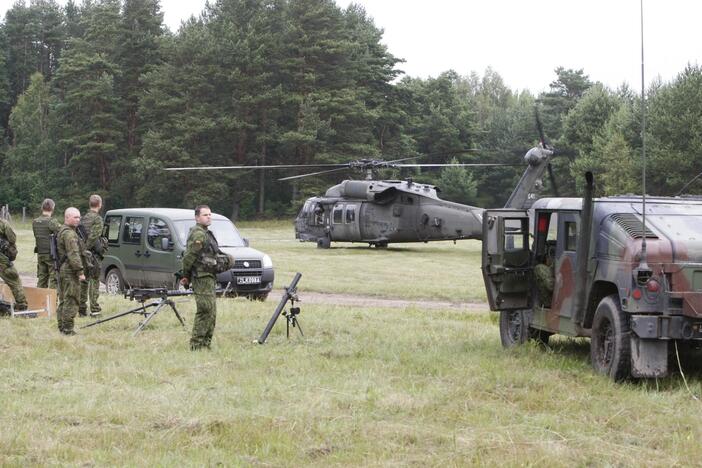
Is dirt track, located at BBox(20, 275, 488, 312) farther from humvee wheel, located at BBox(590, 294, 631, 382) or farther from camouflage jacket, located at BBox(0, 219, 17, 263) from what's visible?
humvee wheel, located at BBox(590, 294, 631, 382)

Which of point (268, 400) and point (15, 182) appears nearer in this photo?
point (268, 400)

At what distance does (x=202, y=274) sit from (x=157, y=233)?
6882 mm

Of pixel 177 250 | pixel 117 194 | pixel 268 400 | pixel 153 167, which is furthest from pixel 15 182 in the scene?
pixel 268 400

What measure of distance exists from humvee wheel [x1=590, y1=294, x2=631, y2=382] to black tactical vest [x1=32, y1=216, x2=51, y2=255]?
352 inches

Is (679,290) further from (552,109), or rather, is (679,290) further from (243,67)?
(552,109)

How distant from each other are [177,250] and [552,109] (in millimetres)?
60750

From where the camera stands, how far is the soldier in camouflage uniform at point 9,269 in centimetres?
1348

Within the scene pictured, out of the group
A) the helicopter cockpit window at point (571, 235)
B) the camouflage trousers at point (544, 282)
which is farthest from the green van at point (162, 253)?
the helicopter cockpit window at point (571, 235)

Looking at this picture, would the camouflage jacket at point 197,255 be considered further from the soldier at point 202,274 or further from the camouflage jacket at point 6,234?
the camouflage jacket at point 6,234

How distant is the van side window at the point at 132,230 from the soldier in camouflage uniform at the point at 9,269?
368 cm

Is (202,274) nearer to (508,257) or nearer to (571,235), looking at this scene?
(508,257)

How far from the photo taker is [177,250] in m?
16.5

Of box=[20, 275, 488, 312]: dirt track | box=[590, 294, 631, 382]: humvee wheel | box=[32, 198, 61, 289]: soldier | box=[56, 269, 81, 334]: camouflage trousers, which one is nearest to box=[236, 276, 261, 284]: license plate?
box=[20, 275, 488, 312]: dirt track

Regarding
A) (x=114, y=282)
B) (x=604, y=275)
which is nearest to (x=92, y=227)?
(x=114, y=282)
